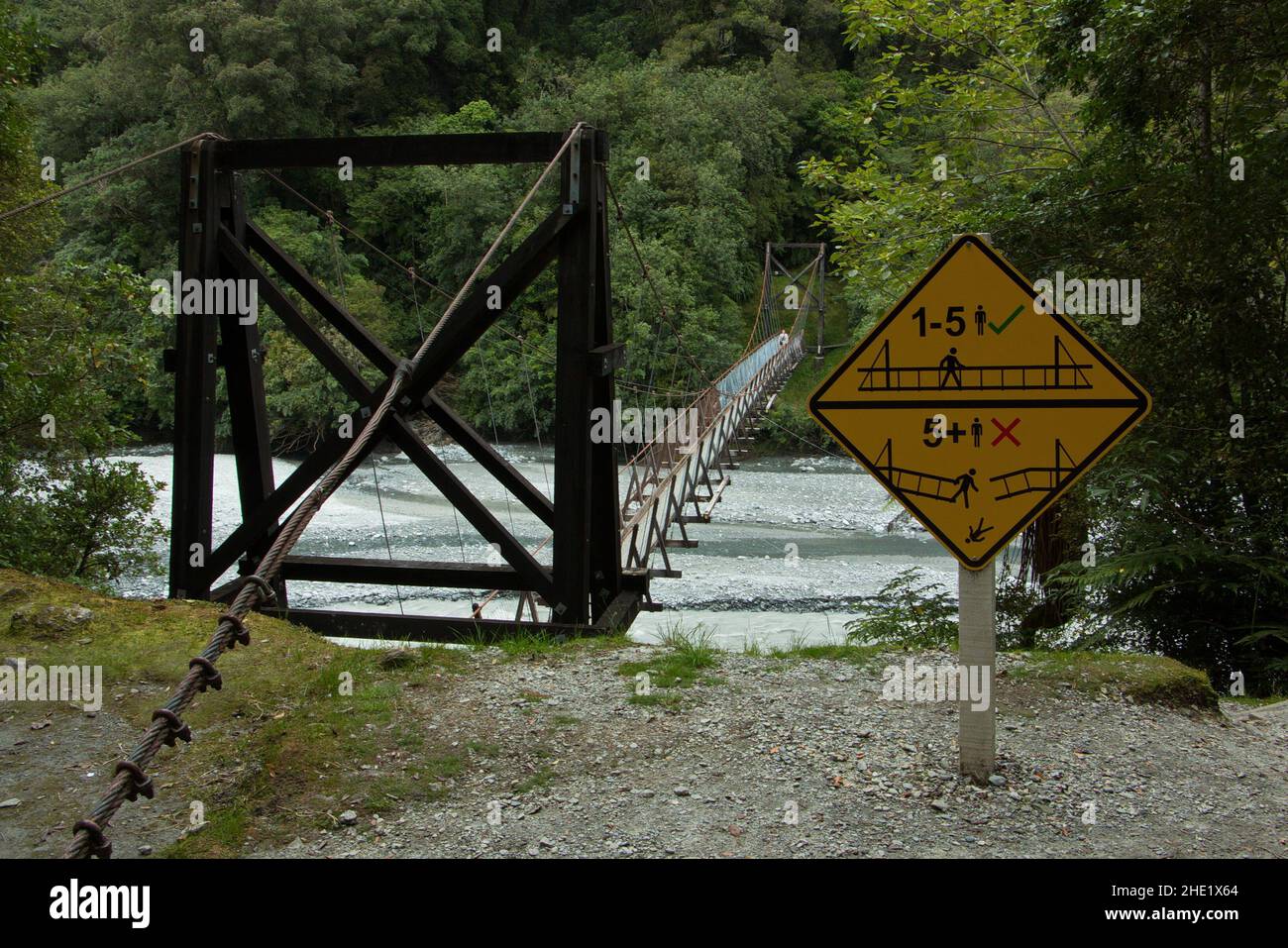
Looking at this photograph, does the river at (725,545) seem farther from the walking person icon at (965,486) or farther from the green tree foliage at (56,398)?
the walking person icon at (965,486)

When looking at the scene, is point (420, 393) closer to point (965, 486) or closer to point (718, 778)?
point (718, 778)

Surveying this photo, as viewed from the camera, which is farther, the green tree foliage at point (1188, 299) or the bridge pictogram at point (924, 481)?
the green tree foliage at point (1188, 299)

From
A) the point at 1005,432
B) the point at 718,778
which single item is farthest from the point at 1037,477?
the point at 718,778

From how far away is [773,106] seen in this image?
27.3m

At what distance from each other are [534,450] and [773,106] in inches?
494

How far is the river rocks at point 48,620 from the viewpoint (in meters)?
3.22

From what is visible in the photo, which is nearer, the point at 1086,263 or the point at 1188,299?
the point at 1188,299

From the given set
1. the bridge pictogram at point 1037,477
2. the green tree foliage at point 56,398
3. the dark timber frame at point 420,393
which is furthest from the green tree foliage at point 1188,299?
the green tree foliage at point 56,398

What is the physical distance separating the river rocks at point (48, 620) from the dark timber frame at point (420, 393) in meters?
0.56

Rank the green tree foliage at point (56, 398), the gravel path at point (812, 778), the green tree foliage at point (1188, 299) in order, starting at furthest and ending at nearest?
the green tree foliage at point (56, 398) < the green tree foliage at point (1188, 299) < the gravel path at point (812, 778)

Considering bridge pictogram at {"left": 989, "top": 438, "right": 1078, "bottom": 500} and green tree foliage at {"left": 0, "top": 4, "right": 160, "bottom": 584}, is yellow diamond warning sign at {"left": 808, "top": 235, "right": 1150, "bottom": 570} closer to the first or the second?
bridge pictogram at {"left": 989, "top": 438, "right": 1078, "bottom": 500}

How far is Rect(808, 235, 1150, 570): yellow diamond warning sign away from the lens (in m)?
2.08

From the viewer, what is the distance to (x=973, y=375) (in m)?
2.12

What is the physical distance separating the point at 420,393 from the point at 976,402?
7.09 feet
